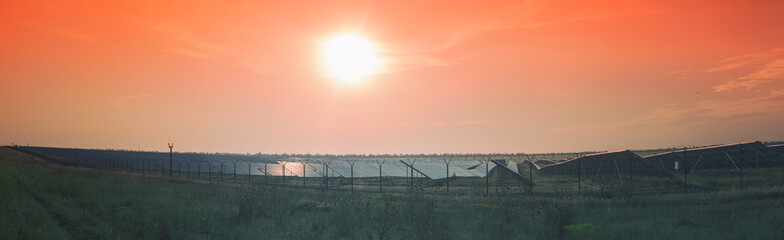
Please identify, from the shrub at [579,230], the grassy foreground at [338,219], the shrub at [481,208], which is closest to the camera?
the shrub at [579,230]

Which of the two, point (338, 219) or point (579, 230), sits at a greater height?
point (579, 230)

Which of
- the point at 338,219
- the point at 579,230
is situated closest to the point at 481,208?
the point at 338,219

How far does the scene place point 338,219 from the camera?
2011cm

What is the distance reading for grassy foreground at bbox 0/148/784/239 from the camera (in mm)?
16312

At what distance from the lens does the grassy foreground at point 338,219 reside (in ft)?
53.5

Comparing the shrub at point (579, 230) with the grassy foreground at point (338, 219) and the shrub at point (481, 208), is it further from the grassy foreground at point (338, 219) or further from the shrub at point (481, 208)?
the shrub at point (481, 208)

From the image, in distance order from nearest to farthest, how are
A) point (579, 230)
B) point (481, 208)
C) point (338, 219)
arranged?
1. point (579, 230)
2. point (338, 219)
3. point (481, 208)

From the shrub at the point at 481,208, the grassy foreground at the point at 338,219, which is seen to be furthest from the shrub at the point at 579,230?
the shrub at the point at 481,208

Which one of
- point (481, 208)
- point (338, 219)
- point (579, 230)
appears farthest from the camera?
point (481, 208)

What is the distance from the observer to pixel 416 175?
54531 millimetres

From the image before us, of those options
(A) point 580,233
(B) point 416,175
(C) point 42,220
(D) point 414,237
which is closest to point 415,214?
(D) point 414,237

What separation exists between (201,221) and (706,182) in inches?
1690

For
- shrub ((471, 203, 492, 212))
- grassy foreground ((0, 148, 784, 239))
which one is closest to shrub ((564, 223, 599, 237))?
grassy foreground ((0, 148, 784, 239))

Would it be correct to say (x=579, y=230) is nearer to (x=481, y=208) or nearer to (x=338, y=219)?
(x=481, y=208)
